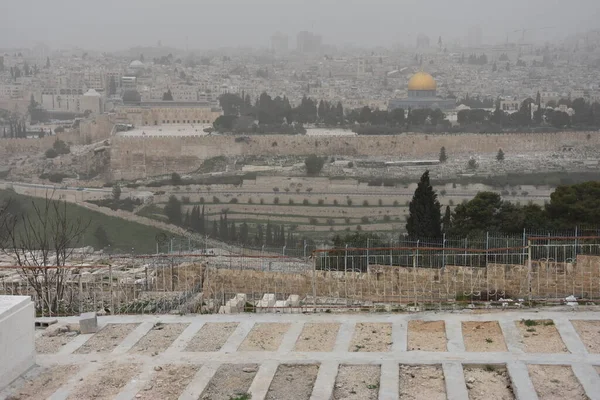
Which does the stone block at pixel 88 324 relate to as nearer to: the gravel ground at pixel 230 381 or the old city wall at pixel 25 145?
the gravel ground at pixel 230 381

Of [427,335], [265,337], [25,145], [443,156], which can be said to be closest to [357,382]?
[427,335]

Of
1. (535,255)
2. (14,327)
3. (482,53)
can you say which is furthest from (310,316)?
(482,53)

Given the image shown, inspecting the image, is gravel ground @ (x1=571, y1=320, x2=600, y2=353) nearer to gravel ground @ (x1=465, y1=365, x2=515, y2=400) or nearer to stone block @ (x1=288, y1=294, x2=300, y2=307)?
gravel ground @ (x1=465, y1=365, x2=515, y2=400)

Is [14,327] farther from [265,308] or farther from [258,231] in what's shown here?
[258,231]

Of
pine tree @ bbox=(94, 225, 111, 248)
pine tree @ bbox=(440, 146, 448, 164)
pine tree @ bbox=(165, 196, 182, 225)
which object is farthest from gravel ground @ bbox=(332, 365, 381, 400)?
pine tree @ bbox=(440, 146, 448, 164)

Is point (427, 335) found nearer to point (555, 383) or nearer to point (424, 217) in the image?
point (555, 383)
